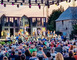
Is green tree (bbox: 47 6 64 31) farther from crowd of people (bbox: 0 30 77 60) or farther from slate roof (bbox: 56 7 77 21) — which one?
crowd of people (bbox: 0 30 77 60)

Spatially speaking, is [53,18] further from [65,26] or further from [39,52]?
[39,52]

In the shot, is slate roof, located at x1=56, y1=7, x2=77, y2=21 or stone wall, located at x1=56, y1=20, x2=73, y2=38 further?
slate roof, located at x1=56, y1=7, x2=77, y2=21

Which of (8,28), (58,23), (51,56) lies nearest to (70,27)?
(58,23)

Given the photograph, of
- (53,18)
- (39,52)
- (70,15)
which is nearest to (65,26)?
(70,15)

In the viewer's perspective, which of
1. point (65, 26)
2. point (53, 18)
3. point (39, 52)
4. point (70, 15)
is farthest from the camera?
point (53, 18)

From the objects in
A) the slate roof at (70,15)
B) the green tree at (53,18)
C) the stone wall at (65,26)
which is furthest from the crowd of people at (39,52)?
the green tree at (53,18)

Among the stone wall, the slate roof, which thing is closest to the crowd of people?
→ the stone wall

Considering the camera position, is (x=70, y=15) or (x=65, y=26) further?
(x=65, y=26)

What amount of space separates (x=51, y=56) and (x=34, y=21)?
146ft

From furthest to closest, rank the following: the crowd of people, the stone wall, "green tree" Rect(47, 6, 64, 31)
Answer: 1. "green tree" Rect(47, 6, 64, 31)
2. the stone wall
3. the crowd of people

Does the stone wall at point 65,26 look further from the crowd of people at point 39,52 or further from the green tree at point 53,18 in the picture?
the crowd of people at point 39,52

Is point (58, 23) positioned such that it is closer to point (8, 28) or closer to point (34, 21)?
point (34, 21)

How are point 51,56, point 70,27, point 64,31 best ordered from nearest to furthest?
point 51,56 → point 70,27 → point 64,31

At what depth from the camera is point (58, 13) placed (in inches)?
2142
